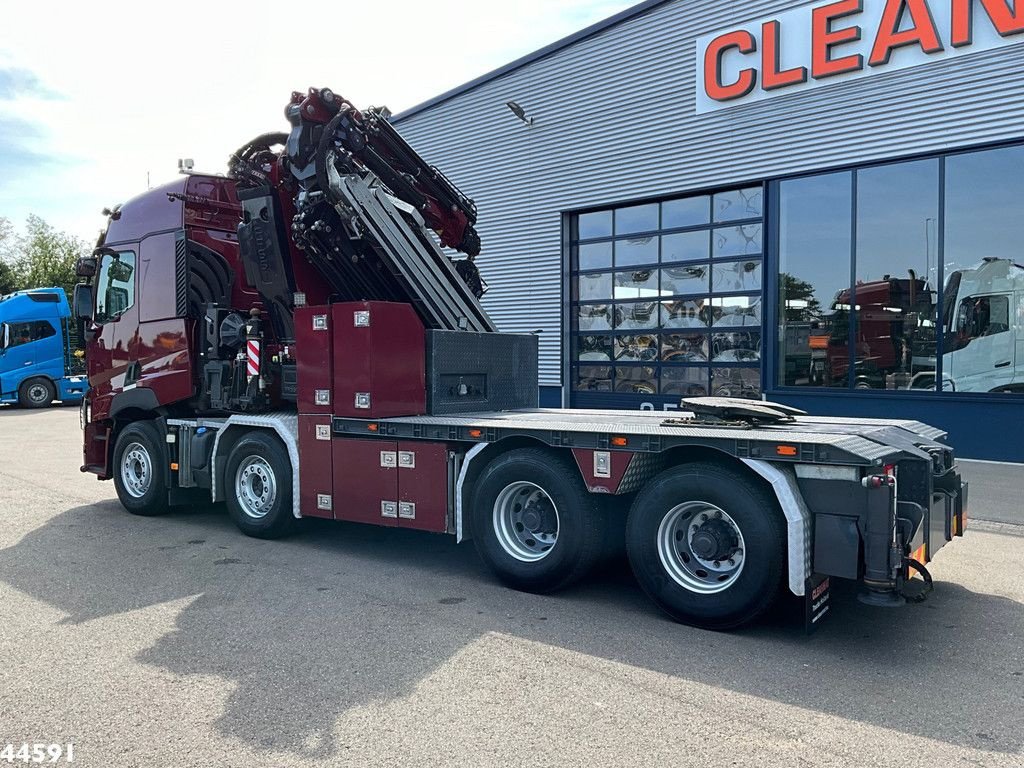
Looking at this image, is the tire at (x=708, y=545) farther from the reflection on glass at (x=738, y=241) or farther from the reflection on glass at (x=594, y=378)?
the reflection on glass at (x=594, y=378)

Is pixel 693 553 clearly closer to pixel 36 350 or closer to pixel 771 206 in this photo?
pixel 771 206

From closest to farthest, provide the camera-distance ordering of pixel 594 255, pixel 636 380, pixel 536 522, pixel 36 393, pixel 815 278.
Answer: pixel 536 522, pixel 815 278, pixel 636 380, pixel 594 255, pixel 36 393

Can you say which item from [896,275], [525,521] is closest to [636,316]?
[896,275]

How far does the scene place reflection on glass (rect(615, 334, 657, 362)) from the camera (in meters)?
15.3

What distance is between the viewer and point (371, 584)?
617cm

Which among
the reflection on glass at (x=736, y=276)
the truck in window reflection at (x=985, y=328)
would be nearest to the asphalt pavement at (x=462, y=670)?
the truck in window reflection at (x=985, y=328)

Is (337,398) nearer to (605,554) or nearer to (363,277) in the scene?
(363,277)

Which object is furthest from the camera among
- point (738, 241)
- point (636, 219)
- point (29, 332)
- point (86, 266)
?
point (29, 332)

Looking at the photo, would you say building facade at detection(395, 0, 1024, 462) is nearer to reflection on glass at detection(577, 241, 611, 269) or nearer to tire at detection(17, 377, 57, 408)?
reflection on glass at detection(577, 241, 611, 269)

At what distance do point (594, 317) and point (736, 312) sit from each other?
302 cm

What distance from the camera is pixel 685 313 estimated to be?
48.5 ft

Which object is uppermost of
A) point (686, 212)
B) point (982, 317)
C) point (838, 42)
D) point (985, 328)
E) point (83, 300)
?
point (838, 42)

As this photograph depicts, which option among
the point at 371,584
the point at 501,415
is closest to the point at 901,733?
the point at 371,584

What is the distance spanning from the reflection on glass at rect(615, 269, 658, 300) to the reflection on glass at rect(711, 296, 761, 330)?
1.30m
